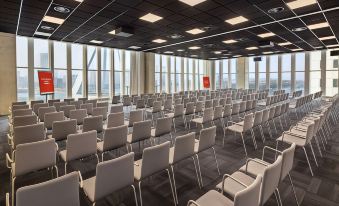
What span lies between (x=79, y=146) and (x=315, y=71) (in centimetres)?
1894

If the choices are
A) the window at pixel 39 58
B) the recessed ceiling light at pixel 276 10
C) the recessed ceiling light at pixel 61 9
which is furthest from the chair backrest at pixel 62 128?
the window at pixel 39 58

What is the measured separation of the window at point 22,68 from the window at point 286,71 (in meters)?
19.0

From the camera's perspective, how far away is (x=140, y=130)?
13.7 ft

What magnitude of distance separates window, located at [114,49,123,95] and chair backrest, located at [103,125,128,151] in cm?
1206

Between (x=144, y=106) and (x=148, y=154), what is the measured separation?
6.46 metres

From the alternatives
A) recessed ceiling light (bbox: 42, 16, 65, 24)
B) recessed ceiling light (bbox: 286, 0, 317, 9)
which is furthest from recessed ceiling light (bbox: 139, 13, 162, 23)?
recessed ceiling light (bbox: 286, 0, 317, 9)

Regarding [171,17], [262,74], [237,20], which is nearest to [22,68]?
[171,17]

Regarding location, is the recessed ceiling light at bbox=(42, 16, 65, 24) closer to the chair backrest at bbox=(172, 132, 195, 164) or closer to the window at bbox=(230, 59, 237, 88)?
the chair backrest at bbox=(172, 132, 195, 164)

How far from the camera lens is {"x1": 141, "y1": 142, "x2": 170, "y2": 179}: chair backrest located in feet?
8.19

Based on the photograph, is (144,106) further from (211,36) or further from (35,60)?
(35,60)

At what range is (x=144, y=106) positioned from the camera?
8.89 metres

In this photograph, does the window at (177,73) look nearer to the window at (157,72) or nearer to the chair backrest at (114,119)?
the window at (157,72)

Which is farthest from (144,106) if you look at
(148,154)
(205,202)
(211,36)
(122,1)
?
(205,202)

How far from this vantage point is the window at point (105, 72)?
1470cm
